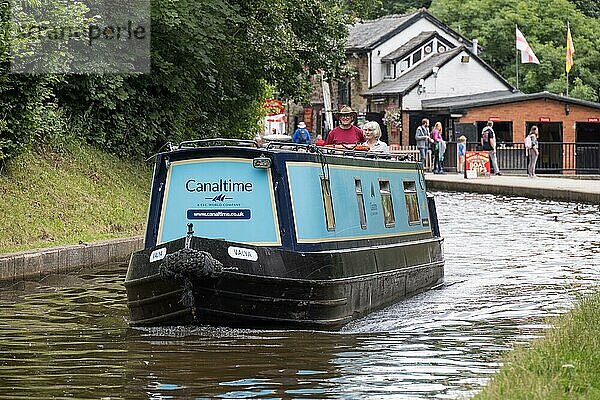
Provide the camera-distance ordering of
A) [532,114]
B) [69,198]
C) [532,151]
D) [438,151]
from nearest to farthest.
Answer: [69,198]
[532,151]
[438,151]
[532,114]

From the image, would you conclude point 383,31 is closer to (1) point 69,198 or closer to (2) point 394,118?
(2) point 394,118

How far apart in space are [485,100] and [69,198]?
3920 cm

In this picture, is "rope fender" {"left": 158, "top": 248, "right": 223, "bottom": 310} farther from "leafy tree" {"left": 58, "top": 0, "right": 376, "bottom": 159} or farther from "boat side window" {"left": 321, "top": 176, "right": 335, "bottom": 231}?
"leafy tree" {"left": 58, "top": 0, "right": 376, "bottom": 159}

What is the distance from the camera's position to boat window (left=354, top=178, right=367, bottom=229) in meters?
15.2

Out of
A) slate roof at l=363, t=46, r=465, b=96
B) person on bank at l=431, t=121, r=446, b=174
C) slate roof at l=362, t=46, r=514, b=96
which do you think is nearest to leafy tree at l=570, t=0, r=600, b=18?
slate roof at l=363, t=46, r=465, b=96

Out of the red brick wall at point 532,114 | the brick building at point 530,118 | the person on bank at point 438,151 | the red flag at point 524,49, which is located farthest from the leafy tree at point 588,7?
the person on bank at point 438,151

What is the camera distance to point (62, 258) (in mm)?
18391

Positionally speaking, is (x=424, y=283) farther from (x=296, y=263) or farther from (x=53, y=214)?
(x=53, y=214)

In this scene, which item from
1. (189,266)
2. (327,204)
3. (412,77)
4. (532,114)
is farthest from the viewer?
(412,77)

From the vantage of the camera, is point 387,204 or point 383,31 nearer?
point 387,204

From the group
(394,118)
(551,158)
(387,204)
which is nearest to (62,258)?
Answer: (387,204)

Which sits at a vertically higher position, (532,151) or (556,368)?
(532,151)

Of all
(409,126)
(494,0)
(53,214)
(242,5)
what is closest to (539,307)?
(53,214)

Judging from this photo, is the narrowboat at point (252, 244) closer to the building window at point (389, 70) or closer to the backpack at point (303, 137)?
the backpack at point (303, 137)
